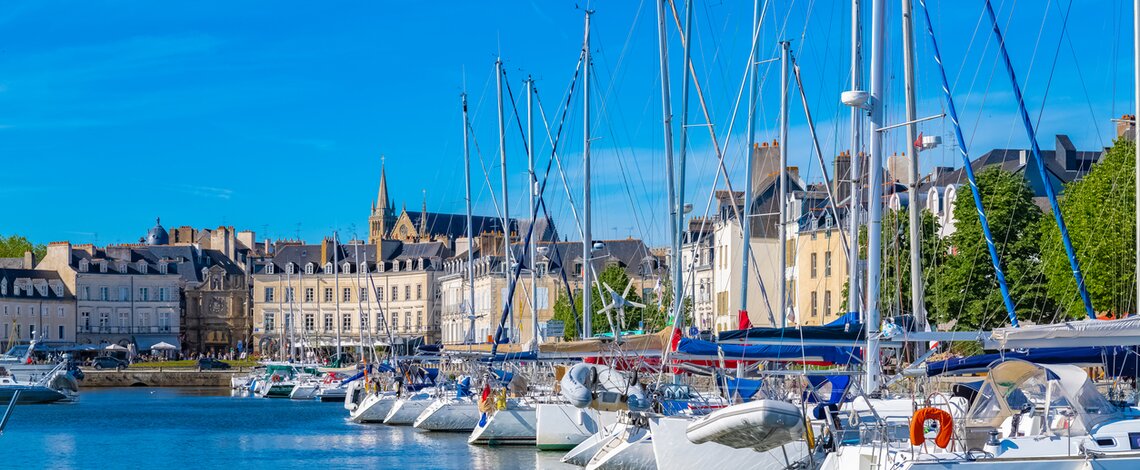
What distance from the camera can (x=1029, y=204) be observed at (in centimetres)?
5778

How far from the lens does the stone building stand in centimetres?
13175

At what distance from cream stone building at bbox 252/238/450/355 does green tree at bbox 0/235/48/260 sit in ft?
95.9

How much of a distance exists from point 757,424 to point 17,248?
157 m

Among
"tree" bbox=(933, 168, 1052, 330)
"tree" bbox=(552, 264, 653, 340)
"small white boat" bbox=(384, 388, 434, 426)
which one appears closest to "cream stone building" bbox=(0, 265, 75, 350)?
"tree" bbox=(552, 264, 653, 340)

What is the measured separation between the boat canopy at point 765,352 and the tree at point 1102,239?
38.8 feet

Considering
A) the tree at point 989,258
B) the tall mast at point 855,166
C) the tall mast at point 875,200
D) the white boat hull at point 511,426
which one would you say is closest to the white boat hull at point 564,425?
the white boat hull at point 511,426

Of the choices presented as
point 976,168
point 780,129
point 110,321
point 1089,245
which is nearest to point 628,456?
point 780,129

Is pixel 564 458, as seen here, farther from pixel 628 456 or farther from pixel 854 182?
pixel 854 182

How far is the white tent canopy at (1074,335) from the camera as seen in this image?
22.2 metres

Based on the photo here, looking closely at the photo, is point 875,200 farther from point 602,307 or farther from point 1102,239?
point 602,307

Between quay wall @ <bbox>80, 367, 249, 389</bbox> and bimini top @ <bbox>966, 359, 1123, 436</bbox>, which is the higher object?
bimini top @ <bbox>966, 359, 1123, 436</bbox>

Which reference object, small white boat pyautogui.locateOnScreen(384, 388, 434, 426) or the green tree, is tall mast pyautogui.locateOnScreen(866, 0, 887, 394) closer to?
small white boat pyautogui.locateOnScreen(384, 388, 434, 426)

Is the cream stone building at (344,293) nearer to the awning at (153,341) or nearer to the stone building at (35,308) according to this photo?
the awning at (153,341)

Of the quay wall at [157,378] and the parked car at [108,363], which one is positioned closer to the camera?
the quay wall at [157,378]
